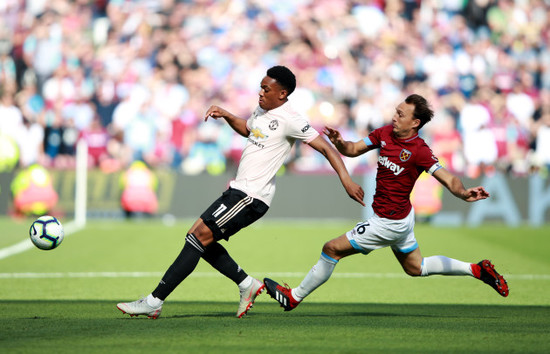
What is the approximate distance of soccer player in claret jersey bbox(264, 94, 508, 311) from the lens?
313 inches

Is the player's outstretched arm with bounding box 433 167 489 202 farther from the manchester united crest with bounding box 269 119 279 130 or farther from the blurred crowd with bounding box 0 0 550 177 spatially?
the blurred crowd with bounding box 0 0 550 177

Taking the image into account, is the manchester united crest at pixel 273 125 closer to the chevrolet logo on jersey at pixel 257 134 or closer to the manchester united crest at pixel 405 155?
the chevrolet logo on jersey at pixel 257 134

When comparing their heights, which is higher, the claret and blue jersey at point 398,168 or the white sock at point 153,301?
the claret and blue jersey at point 398,168

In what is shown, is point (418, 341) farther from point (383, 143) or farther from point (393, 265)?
point (393, 265)

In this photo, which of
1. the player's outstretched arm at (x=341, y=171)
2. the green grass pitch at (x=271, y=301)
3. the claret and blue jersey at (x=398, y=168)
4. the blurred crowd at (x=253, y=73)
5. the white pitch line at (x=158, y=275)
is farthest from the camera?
the blurred crowd at (x=253, y=73)

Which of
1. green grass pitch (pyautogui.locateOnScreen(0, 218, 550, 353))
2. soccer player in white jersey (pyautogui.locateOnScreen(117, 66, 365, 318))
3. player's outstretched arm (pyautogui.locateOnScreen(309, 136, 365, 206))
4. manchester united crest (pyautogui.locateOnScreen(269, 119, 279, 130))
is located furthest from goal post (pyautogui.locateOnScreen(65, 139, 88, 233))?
player's outstretched arm (pyautogui.locateOnScreen(309, 136, 365, 206))

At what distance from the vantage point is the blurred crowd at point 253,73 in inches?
784

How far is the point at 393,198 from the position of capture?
800 centimetres

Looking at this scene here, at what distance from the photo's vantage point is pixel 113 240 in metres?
15.9

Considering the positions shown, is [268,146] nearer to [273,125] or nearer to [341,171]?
[273,125]

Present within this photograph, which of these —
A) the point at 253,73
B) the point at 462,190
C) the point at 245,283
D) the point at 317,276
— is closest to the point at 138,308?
the point at 245,283

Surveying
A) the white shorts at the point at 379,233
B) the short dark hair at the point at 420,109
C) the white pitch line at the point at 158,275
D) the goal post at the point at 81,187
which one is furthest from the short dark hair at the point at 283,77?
the goal post at the point at 81,187

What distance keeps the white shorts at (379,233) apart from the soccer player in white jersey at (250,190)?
67cm

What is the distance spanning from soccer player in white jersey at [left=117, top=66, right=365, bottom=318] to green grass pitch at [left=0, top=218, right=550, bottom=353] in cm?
32
